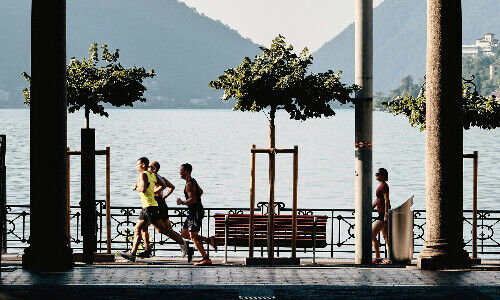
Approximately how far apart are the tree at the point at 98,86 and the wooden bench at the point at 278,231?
8.37 feet

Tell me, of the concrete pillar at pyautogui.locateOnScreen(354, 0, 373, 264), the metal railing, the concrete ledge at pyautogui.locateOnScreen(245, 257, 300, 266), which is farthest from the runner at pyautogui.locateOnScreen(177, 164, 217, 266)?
the concrete pillar at pyautogui.locateOnScreen(354, 0, 373, 264)

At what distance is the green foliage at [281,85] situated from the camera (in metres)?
16.1

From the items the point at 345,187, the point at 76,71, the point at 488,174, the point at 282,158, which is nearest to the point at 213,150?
the point at 282,158

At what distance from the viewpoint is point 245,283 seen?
1216 cm

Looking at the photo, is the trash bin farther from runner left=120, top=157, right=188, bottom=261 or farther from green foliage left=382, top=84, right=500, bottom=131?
runner left=120, top=157, right=188, bottom=261

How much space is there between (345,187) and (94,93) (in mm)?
53085

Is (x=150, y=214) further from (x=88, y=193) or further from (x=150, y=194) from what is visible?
(x=88, y=193)

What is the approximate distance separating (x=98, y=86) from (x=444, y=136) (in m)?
6.00

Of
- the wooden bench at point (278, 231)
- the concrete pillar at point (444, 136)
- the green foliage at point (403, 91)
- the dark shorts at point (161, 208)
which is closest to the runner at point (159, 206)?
the dark shorts at point (161, 208)

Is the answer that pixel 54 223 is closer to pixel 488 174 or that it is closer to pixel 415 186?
pixel 415 186

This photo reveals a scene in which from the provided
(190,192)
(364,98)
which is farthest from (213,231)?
(190,192)

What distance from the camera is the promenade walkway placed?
11.3 metres

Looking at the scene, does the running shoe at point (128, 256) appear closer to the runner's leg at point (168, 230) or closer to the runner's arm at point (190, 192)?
the runner's leg at point (168, 230)

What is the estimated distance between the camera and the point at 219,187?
6800cm
